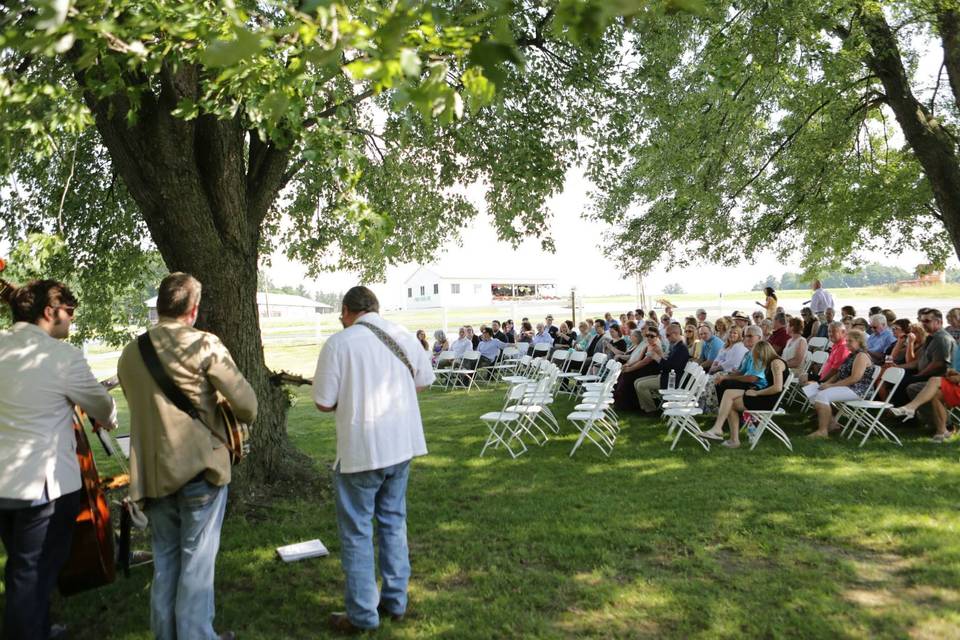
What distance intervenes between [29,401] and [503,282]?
51.9 meters

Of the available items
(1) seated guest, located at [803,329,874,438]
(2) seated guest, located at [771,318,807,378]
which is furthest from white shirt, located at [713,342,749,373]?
(1) seated guest, located at [803,329,874,438]

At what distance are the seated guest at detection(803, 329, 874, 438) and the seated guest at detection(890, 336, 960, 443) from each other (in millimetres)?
523

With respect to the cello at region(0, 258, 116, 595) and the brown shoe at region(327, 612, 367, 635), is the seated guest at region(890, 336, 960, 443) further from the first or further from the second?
the cello at region(0, 258, 116, 595)

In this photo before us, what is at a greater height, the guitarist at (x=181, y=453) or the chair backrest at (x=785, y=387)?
the guitarist at (x=181, y=453)

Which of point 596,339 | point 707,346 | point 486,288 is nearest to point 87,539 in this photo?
point 707,346

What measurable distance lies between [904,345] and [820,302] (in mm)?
5577

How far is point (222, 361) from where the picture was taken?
2875 millimetres

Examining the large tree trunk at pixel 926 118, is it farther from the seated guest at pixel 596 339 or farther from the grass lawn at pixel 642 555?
the seated guest at pixel 596 339

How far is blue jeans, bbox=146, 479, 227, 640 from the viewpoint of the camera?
114 inches

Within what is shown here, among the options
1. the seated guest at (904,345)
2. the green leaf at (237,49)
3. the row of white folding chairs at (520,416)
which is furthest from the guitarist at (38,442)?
the seated guest at (904,345)

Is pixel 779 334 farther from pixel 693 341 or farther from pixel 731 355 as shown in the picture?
pixel 731 355

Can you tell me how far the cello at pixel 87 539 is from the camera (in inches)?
130

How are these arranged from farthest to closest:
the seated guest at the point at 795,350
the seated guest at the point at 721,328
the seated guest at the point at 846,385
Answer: the seated guest at the point at 721,328
the seated guest at the point at 795,350
the seated guest at the point at 846,385

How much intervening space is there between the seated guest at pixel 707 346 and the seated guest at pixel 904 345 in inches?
96.2
